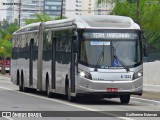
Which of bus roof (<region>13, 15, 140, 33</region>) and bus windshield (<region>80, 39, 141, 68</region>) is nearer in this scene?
bus windshield (<region>80, 39, 141, 68</region>)

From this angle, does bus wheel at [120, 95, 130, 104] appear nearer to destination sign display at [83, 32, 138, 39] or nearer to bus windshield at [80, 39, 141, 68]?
bus windshield at [80, 39, 141, 68]

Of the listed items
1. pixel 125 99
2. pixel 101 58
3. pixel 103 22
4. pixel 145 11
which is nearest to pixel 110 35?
pixel 103 22

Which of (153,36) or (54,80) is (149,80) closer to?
(54,80)

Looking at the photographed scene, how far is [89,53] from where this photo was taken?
84.6ft

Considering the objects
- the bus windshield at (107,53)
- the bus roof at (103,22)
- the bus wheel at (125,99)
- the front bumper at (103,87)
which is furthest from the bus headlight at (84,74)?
the bus wheel at (125,99)

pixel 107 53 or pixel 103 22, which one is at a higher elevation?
pixel 103 22

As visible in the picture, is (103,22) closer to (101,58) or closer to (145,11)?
(101,58)

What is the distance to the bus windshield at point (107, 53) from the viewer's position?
2575cm

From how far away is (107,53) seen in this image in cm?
2580

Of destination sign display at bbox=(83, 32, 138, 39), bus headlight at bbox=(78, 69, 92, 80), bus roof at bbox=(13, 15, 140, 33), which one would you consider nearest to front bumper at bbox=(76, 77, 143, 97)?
bus headlight at bbox=(78, 69, 92, 80)

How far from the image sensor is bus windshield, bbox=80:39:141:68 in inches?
1014

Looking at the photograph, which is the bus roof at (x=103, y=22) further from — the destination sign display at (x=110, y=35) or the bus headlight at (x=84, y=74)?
the bus headlight at (x=84, y=74)

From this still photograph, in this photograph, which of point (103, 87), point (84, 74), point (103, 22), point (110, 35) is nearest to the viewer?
point (103, 87)

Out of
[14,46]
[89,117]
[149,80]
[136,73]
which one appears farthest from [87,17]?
[149,80]
